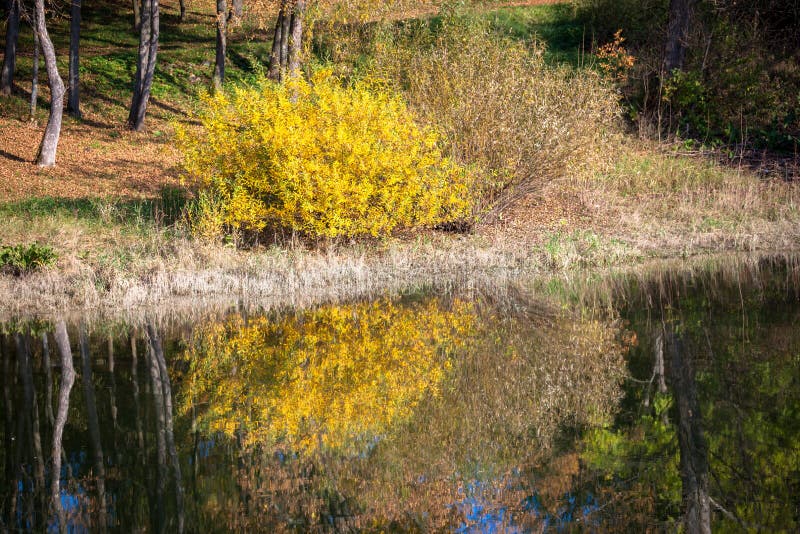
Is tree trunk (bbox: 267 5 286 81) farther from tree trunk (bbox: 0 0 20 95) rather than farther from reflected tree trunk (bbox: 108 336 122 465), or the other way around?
reflected tree trunk (bbox: 108 336 122 465)

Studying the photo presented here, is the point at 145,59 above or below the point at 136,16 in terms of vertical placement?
below

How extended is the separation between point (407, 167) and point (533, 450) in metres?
9.00

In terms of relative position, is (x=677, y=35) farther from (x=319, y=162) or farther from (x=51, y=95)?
(x=51, y=95)

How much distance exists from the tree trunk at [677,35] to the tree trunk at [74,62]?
1589 centimetres

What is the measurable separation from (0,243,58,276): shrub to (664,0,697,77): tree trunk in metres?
17.9

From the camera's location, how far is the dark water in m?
5.05

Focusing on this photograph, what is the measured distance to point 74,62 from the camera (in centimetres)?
2280

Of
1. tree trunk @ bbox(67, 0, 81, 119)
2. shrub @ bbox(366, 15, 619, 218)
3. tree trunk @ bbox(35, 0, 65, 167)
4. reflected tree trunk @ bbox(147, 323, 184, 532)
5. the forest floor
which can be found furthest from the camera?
tree trunk @ bbox(67, 0, 81, 119)

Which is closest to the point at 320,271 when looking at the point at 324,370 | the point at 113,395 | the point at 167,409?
the point at 324,370

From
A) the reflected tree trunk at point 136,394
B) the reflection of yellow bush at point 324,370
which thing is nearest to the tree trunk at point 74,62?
the reflection of yellow bush at point 324,370

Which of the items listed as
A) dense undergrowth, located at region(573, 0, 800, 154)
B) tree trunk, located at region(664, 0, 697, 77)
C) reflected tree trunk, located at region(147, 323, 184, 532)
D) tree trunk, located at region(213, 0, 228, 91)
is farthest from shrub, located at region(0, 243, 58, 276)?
tree trunk, located at region(664, 0, 697, 77)

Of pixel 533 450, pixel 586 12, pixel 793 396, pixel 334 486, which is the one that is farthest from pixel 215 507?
pixel 586 12

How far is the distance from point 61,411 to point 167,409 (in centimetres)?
85

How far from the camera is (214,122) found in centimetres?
1457
